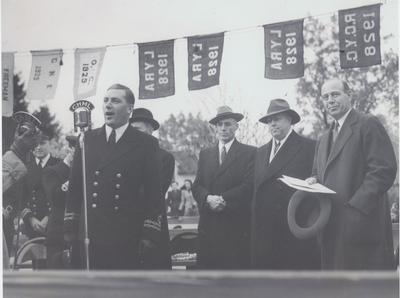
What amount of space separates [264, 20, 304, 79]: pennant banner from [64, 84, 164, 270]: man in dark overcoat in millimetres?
1260

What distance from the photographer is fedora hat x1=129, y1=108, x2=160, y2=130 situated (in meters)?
5.75

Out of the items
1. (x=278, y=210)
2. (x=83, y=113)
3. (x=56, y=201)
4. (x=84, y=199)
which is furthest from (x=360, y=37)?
(x=56, y=201)

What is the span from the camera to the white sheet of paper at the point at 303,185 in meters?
5.32

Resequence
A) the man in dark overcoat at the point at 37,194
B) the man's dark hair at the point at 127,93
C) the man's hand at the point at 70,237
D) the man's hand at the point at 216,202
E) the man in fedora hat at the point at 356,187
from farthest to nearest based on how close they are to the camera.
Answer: the man in dark overcoat at the point at 37,194, the man's hand at the point at 70,237, the man's dark hair at the point at 127,93, the man's hand at the point at 216,202, the man in fedora hat at the point at 356,187

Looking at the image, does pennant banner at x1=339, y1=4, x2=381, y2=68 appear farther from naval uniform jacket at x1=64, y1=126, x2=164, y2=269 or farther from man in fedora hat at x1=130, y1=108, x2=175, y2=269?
naval uniform jacket at x1=64, y1=126, x2=164, y2=269

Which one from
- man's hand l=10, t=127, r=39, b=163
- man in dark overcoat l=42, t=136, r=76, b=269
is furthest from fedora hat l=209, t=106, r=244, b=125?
man's hand l=10, t=127, r=39, b=163

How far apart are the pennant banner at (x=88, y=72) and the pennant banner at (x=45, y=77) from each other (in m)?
0.22

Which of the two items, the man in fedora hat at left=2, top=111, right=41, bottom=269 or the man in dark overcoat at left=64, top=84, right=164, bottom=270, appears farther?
the man in fedora hat at left=2, top=111, right=41, bottom=269

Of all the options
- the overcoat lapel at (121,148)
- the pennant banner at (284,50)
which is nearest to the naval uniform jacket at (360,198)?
the pennant banner at (284,50)

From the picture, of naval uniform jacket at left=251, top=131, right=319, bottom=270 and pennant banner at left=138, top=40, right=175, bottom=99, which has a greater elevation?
pennant banner at left=138, top=40, right=175, bottom=99

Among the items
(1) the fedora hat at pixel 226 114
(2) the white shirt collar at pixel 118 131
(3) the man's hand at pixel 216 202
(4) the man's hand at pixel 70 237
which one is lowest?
(4) the man's hand at pixel 70 237

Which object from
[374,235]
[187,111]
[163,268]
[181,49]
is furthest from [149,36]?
[374,235]

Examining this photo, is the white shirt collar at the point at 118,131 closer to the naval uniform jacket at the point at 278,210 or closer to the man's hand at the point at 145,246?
the man's hand at the point at 145,246

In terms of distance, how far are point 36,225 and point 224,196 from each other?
1.85m
